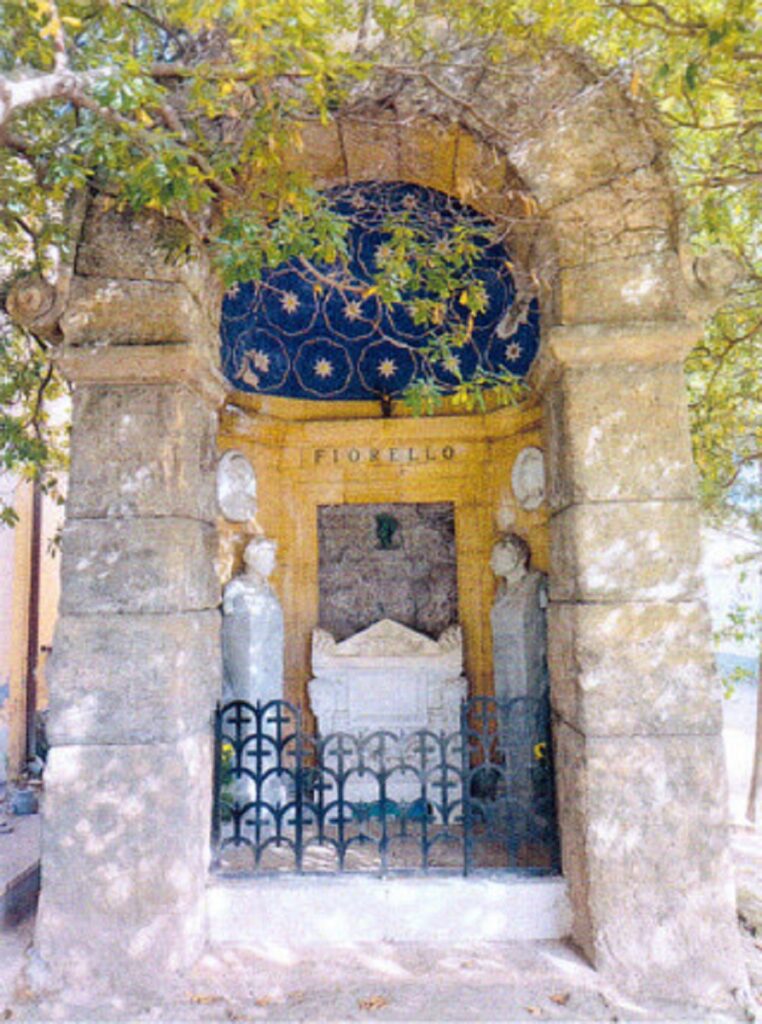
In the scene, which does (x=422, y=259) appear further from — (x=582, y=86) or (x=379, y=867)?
(x=379, y=867)

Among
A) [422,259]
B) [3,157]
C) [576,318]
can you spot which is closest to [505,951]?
[576,318]

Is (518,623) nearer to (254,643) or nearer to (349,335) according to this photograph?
(254,643)

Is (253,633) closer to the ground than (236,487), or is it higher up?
closer to the ground

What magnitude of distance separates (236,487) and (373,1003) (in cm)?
312

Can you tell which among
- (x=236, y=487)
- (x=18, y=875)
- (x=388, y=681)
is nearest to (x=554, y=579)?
(x=388, y=681)

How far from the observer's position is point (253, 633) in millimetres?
4617

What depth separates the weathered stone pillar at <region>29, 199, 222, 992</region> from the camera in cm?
302

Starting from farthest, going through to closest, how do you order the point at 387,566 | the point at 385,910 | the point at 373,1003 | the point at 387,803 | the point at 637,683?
the point at 387,566, the point at 387,803, the point at 385,910, the point at 637,683, the point at 373,1003

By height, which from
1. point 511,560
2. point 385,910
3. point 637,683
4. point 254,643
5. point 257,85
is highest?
point 257,85

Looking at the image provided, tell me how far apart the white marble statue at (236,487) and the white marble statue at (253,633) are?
0.24 meters

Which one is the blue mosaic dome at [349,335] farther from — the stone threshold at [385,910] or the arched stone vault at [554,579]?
the stone threshold at [385,910]

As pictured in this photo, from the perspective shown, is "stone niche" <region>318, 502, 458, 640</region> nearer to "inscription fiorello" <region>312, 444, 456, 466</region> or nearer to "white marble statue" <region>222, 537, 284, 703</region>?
"inscription fiorello" <region>312, 444, 456, 466</region>

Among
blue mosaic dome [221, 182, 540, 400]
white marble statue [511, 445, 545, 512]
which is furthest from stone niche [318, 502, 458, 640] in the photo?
blue mosaic dome [221, 182, 540, 400]

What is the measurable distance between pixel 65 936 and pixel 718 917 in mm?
2876
